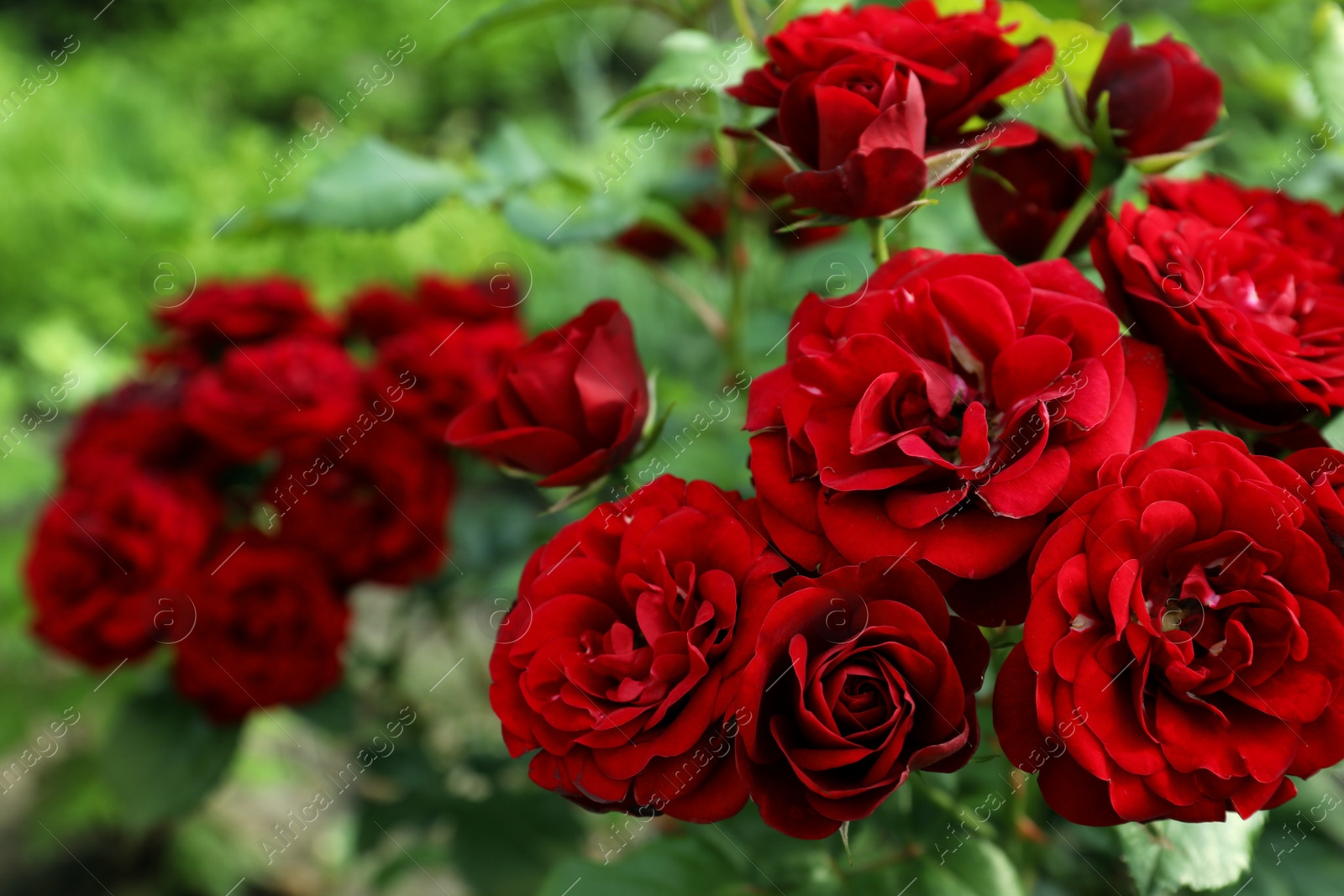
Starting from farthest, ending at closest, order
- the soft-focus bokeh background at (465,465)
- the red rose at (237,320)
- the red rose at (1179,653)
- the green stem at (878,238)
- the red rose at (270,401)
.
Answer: the red rose at (237,320) < the red rose at (270,401) < the soft-focus bokeh background at (465,465) < the green stem at (878,238) < the red rose at (1179,653)

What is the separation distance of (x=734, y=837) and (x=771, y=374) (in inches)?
11.2

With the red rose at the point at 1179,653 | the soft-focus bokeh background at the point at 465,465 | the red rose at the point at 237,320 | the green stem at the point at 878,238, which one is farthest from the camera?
the red rose at the point at 237,320

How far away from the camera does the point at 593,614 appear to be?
324 mm

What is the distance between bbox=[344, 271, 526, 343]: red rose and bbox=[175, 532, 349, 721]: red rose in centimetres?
24

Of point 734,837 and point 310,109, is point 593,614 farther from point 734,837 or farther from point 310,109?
point 310,109

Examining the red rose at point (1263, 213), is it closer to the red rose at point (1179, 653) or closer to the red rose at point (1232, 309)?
the red rose at point (1232, 309)

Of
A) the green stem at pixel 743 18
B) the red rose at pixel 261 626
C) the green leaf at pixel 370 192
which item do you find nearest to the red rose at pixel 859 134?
the green stem at pixel 743 18

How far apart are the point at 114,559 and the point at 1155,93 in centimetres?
71

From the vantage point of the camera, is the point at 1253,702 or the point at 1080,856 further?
the point at 1080,856

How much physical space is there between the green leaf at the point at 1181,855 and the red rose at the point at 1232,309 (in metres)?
0.16

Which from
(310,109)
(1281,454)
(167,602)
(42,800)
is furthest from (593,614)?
(310,109)

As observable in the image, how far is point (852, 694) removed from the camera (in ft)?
0.96

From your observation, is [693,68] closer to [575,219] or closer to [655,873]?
[575,219]

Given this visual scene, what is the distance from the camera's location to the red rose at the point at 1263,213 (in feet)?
1.33
